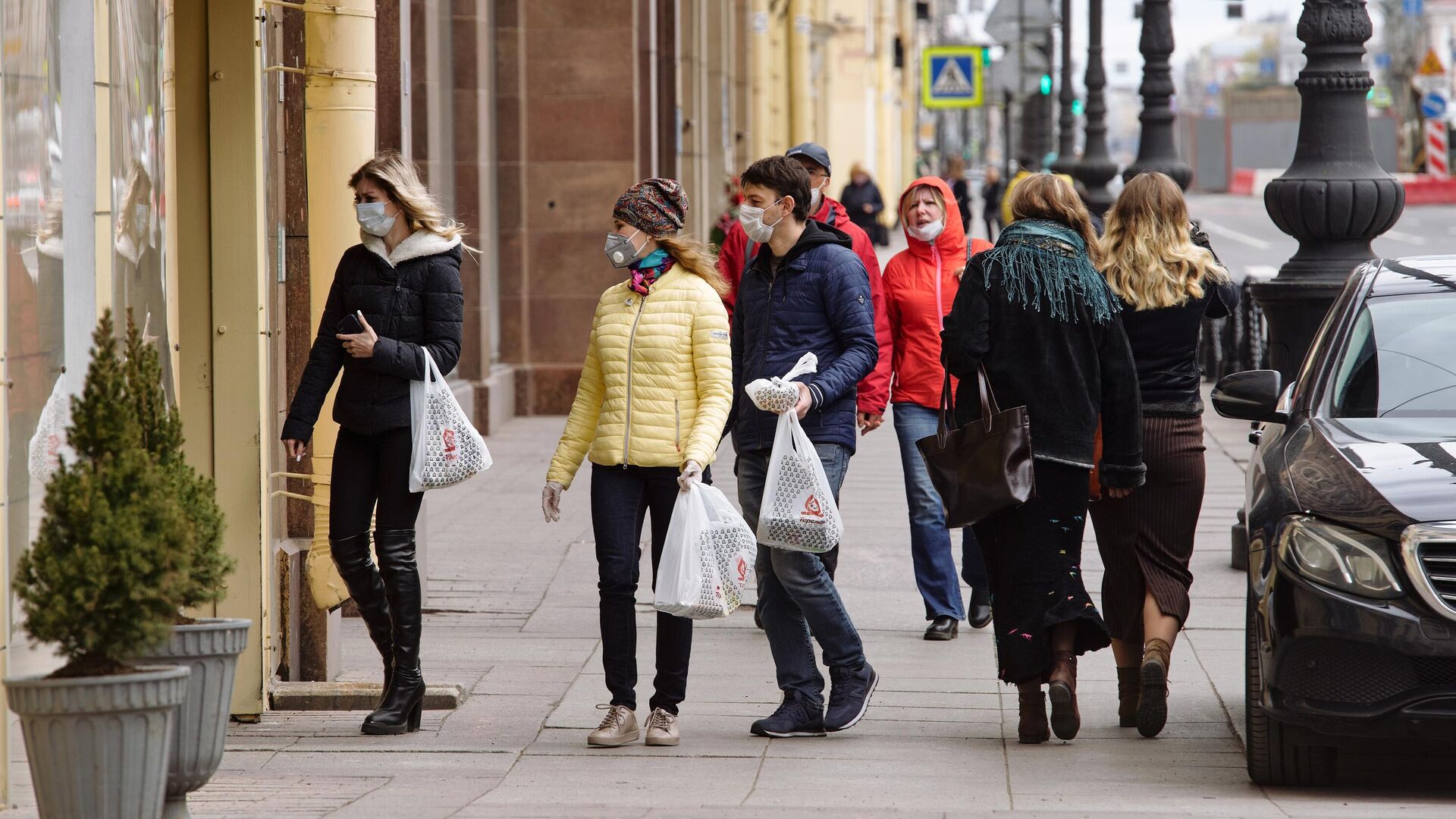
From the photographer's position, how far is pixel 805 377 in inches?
269

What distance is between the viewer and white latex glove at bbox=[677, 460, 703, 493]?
6328mm

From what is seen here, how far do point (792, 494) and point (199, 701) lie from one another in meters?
2.15

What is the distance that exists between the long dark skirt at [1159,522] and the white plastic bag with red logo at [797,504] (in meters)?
0.96

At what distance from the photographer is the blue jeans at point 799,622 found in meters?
6.79

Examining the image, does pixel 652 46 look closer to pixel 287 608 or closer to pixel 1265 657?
pixel 287 608

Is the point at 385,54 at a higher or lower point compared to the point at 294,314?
higher

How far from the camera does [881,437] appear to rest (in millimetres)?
16562

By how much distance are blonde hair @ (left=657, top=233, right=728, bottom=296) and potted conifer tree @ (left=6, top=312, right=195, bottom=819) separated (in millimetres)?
2285

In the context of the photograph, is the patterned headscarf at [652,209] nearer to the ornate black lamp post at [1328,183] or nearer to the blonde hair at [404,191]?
the blonde hair at [404,191]

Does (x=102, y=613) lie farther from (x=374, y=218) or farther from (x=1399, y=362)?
(x=1399, y=362)

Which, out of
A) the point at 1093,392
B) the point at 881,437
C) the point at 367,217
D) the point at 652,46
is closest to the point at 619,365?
the point at 367,217

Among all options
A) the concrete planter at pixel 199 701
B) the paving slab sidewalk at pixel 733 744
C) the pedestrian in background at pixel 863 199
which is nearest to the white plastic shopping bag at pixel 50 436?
the paving slab sidewalk at pixel 733 744

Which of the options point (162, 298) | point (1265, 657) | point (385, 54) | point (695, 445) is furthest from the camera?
point (385, 54)

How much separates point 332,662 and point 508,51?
31.7 feet
